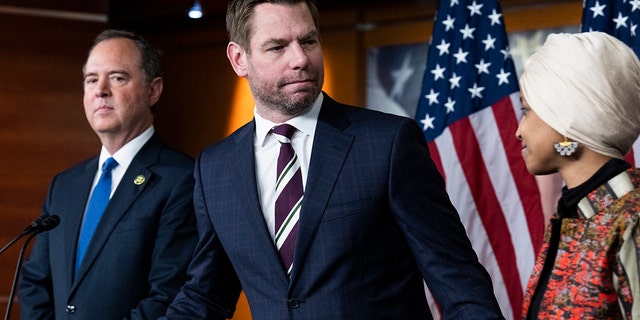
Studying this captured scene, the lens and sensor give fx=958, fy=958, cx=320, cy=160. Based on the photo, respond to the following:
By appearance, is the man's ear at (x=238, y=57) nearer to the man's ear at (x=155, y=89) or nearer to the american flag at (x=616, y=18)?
the man's ear at (x=155, y=89)

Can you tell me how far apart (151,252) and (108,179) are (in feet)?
1.21

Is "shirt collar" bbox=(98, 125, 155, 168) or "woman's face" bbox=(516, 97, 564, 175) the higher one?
"shirt collar" bbox=(98, 125, 155, 168)

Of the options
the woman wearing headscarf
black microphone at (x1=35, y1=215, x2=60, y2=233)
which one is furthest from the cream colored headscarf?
black microphone at (x1=35, y1=215, x2=60, y2=233)

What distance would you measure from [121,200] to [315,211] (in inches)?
38.6

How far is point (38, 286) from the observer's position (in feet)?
11.4

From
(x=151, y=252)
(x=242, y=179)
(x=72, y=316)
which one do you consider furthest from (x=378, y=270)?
(x=72, y=316)

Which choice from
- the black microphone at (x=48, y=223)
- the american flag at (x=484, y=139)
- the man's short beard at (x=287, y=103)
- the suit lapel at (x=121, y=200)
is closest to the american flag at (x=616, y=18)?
the american flag at (x=484, y=139)

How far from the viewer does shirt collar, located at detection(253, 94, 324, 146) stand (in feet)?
9.09

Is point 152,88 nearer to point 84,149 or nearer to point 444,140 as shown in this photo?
point 444,140

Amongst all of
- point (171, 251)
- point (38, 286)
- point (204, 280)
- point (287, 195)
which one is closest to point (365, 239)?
point (287, 195)

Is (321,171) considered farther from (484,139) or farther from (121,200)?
(484,139)

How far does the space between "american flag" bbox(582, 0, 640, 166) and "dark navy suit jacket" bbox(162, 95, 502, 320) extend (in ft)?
5.64

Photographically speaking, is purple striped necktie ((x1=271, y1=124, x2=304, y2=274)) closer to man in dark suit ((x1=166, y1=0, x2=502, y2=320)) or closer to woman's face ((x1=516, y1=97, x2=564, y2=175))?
man in dark suit ((x1=166, y1=0, x2=502, y2=320))

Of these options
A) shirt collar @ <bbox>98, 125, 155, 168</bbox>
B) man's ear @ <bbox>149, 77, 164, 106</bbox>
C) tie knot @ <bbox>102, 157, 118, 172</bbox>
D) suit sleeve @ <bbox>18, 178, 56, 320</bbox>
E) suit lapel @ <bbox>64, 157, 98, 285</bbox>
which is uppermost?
man's ear @ <bbox>149, 77, 164, 106</bbox>
